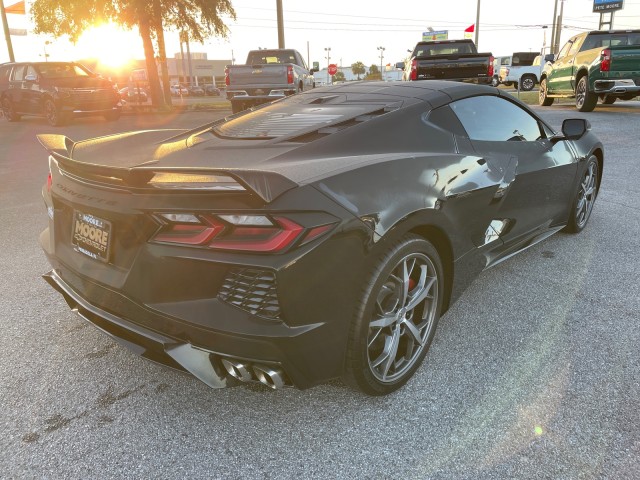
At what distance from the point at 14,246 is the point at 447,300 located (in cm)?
408

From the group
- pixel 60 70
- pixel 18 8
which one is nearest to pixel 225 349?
pixel 60 70

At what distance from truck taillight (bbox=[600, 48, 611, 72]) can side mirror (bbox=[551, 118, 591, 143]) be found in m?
10.3

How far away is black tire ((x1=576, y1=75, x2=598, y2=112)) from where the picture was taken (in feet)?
43.9

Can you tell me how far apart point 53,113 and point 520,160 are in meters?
15.1

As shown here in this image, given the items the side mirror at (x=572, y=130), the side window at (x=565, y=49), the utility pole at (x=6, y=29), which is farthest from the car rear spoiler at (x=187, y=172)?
the utility pole at (x=6, y=29)

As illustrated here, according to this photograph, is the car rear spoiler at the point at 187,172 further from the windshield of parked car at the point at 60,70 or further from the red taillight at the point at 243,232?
the windshield of parked car at the point at 60,70

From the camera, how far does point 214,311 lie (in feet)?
6.22

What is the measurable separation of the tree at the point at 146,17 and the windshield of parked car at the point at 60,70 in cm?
512

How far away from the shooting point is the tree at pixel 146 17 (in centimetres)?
2003

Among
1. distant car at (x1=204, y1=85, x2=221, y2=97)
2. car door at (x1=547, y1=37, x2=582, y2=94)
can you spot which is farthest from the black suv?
distant car at (x1=204, y1=85, x2=221, y2=97)

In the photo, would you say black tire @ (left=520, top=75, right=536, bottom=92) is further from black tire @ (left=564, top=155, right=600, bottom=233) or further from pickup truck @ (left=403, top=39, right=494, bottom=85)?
black tire @ (left=564, top=155, right=600, bottom=233)

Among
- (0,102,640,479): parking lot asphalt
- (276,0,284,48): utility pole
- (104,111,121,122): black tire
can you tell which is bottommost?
(0,102,640,479): parking lot asphalt

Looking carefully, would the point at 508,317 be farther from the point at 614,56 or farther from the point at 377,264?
the point at 614,56

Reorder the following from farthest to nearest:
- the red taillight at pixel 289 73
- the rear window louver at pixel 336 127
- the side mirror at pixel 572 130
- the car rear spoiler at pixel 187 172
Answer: the red taillight at pixel 289 73 < the side mirror at pixel 572 130 < the rear window louver at pixel 336 127 < the car rear spoiler at pixel 187 172
